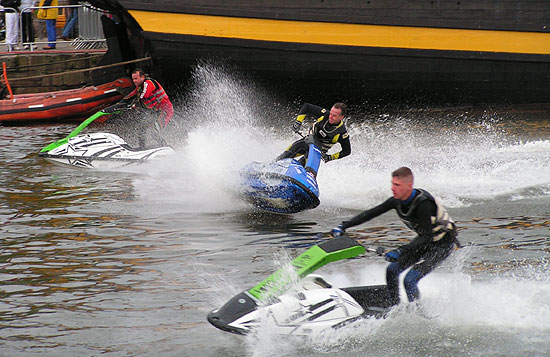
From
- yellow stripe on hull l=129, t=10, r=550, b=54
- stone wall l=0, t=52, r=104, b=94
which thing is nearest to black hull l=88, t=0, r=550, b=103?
yellow stripe on hull l=129, t=10, r=550, b=54

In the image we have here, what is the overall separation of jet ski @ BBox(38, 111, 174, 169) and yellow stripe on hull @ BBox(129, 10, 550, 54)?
500 centimetres

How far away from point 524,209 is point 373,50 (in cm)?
895

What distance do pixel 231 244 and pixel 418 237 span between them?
342 cm

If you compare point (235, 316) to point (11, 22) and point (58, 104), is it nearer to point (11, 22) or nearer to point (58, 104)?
point (58, 104)

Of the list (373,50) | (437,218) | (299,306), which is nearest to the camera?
(299,306)

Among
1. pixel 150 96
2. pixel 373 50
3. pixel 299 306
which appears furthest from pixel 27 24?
pixel 299 306

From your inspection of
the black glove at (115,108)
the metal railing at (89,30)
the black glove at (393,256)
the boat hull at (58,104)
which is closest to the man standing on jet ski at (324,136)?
the black glove at (115,108)

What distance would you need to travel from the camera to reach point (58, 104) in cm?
2008

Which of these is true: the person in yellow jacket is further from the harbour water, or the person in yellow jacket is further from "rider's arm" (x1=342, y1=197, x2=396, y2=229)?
"rider's arm" (x1=342, y1=197, x2=396, y2=229)

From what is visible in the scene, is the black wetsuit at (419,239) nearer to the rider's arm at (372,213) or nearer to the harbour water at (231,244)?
the rider's arm at (372,213)

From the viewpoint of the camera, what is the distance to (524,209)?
1197cm

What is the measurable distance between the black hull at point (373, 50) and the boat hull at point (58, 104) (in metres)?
1.74

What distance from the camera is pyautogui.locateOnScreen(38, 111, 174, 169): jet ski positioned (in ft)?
49.8

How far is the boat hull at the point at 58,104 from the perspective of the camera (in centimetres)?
1983
